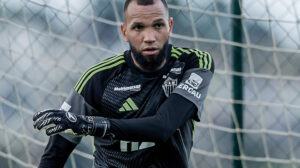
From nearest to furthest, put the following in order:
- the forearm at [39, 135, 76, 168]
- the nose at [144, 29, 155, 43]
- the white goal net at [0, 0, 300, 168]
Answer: the nose at [144, 29, 155, 43] < the forearm at [39, 135, 76, 168] < the white goal net at [0, 0, 300, 168]

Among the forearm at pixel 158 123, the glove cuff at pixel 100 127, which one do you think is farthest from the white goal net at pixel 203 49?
the glove cuff at pixel 100 127

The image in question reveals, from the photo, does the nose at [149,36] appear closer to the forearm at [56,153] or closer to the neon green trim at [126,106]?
the neon green trim at [126,106]

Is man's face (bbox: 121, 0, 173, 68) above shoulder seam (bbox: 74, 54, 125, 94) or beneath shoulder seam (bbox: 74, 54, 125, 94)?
above

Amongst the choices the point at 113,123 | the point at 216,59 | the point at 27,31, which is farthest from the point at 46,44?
the point at 113,123

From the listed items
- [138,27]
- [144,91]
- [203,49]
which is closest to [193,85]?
[144,91]

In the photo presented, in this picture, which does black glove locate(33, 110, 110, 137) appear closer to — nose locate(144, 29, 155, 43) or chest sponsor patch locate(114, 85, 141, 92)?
chest sponsor patch locate(114, 85, 141, 92)

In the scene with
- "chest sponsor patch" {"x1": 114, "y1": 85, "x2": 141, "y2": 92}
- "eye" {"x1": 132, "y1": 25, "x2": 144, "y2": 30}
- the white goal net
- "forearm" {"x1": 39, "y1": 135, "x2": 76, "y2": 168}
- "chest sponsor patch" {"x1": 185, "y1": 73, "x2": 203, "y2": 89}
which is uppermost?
the white goal net

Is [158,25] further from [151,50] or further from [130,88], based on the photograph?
[130,88]

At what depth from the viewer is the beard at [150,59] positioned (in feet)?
6.87

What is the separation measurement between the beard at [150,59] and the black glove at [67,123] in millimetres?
413

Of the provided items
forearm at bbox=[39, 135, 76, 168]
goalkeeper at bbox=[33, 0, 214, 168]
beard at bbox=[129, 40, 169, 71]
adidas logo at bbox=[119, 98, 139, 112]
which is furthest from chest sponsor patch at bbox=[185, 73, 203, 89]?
forearm at bbox=[39, 135, 76, 168]

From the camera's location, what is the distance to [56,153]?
215 centimetres

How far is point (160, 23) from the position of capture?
2062 millimetres

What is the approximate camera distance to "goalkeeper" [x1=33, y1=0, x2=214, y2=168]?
2053 mm
